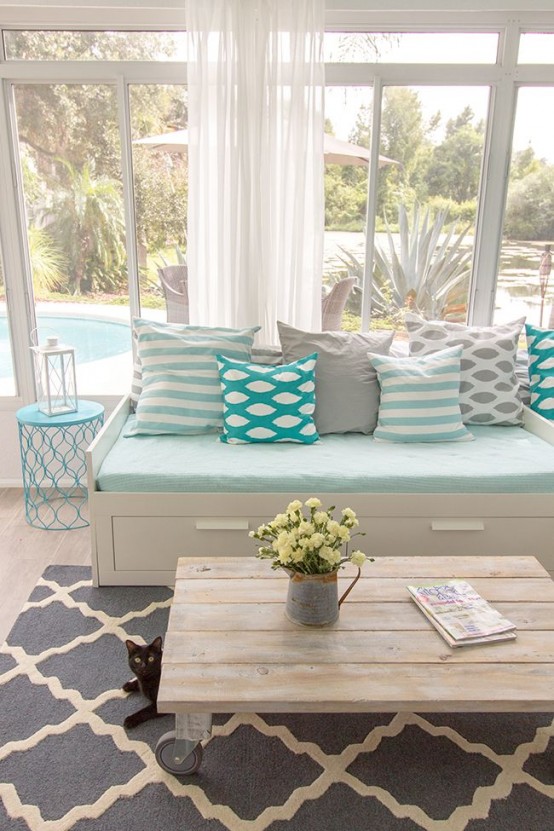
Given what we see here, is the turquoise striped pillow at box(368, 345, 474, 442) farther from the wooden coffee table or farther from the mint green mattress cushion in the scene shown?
the wooden coffee table

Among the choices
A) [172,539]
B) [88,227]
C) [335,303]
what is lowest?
[172,539]

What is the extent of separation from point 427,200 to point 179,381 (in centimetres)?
157

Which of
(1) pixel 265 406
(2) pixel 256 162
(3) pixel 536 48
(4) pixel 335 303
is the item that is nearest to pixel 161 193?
(2) pixel 256 162

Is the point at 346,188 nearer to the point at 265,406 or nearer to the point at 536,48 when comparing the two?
the point at 536,48

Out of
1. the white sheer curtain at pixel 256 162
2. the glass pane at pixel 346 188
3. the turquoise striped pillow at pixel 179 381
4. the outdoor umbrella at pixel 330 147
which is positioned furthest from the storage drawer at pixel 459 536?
the outdoor umbrella at pixel 330 147

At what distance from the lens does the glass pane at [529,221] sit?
330cm

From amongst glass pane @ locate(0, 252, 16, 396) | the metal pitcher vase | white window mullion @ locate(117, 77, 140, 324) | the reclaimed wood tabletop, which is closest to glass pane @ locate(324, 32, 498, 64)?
white window mullion @ locate(117, 77, 140, 324)

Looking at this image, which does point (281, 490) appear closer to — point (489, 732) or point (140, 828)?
point (489, 732)

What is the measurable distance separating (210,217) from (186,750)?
2.30 meters

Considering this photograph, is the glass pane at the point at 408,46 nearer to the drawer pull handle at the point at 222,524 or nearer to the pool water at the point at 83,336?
the pool water at the point at 83,336

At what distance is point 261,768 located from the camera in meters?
1.79

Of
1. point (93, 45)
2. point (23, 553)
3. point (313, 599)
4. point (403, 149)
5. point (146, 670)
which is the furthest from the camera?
point (403, 149)

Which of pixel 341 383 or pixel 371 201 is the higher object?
pixel 371 201

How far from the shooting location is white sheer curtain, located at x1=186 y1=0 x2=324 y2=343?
118 inches
